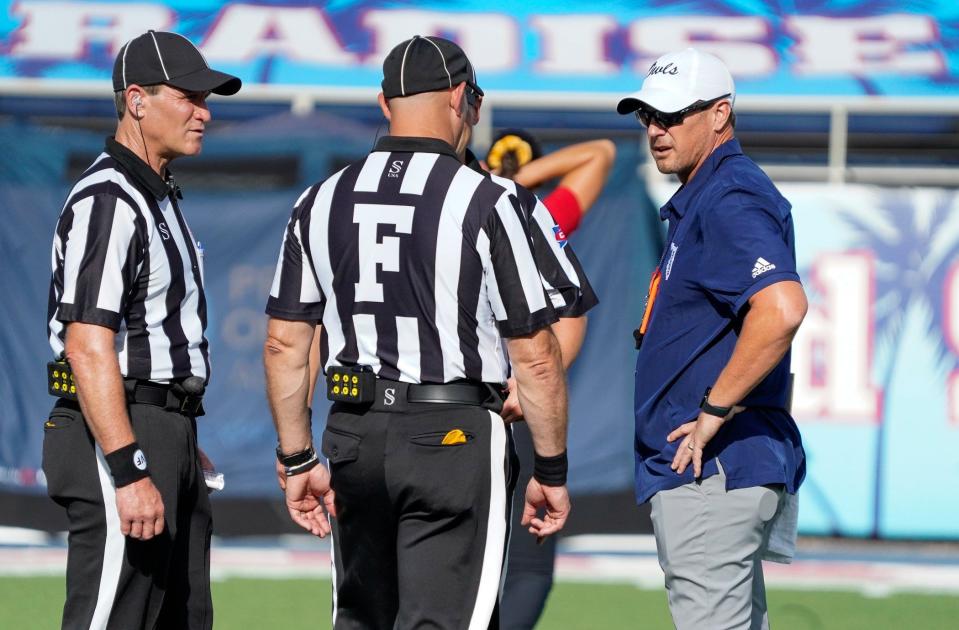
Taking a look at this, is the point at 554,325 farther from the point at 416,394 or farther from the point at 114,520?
the point at 114,520

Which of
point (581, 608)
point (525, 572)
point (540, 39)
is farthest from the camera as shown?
point (540, 39)

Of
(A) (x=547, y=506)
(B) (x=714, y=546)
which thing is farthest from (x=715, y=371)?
(A) (x=547, y=506)

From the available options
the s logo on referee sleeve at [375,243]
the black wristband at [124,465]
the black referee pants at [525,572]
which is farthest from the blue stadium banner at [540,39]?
the black wristband at [124,465]

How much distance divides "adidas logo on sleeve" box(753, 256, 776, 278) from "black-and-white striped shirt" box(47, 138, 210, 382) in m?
1.52

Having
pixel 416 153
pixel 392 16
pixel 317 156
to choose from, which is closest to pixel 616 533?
pixel 317 156

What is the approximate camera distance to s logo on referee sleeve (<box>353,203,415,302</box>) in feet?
10.7

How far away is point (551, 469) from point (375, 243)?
743 mm

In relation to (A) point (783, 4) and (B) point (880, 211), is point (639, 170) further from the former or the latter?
(A) point (783, 4)

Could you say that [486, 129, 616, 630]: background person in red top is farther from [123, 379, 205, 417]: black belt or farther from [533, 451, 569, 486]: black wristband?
[123, 379, 205, 417]: black belt

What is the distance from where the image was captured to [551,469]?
3387 mm

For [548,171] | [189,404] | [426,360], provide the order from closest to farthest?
[426,360] < [189,404] < [548,171]

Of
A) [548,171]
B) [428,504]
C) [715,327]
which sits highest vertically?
[548,171]

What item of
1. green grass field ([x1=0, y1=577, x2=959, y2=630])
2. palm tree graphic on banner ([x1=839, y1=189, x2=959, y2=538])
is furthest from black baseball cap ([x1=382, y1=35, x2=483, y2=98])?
palm tree graphic on banner ([x1=839, y1=189, x2=959, y2=538])

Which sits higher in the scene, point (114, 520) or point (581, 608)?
point (114, 520)
